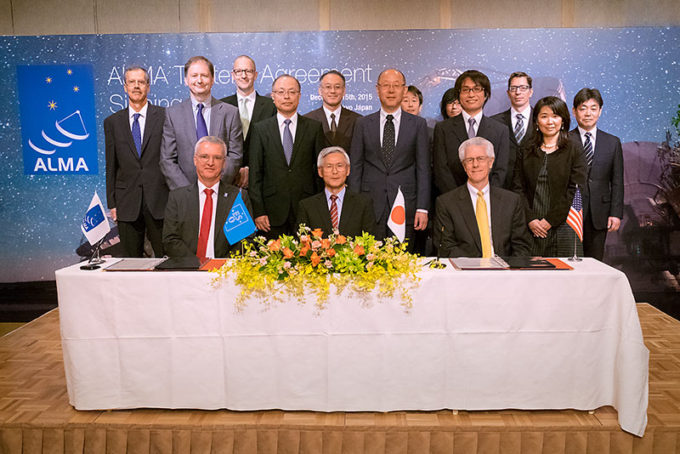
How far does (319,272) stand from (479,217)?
51.6 inches

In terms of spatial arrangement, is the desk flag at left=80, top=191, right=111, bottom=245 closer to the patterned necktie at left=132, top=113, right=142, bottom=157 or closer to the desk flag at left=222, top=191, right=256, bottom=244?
the desk flag at left=222, top=191, right=256, bottom=244

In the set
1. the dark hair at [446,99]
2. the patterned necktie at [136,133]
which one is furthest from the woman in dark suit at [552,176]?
the patterned necktie at [136,133]

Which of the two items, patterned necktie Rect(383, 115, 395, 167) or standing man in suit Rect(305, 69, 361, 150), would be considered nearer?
patterned necktie Rect(383, 115, 395, 167)

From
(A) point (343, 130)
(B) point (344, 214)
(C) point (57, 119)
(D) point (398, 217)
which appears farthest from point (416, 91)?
(C) point (57, 119)

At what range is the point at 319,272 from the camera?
8.35ft

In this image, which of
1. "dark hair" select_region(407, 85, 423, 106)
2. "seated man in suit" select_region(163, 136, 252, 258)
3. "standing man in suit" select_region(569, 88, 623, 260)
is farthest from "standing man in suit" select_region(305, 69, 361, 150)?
"standing man in suit" select_region(569, 88, 623, 260)

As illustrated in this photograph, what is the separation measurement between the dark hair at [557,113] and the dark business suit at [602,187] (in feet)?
1.83

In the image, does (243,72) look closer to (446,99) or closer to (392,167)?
(392,167)

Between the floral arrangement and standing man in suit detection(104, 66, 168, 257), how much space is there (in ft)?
6.79

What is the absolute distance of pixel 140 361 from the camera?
2.64 m

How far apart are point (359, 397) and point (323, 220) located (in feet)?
4.23

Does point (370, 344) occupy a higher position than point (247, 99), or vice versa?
point (247, 99)

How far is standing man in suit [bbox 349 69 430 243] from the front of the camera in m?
4.11

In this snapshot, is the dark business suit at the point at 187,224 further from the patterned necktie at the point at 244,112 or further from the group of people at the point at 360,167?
the patterned necktie at the point at 244,112
